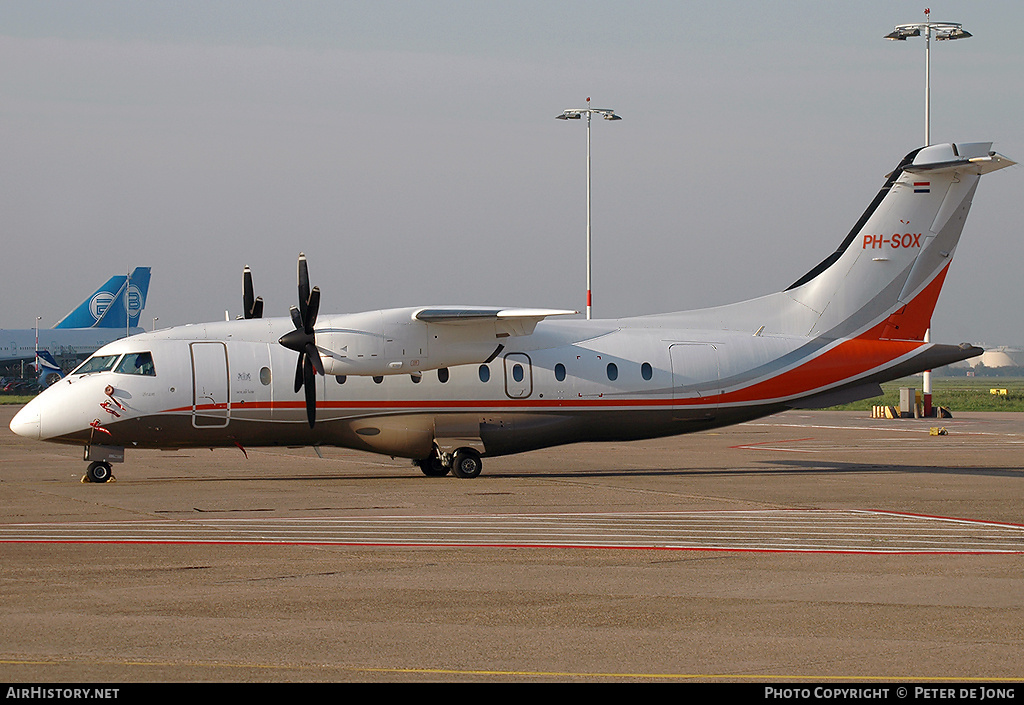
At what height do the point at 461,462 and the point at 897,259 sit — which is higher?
the point at 897,259

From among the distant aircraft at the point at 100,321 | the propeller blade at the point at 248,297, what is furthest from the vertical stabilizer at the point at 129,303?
the propeller blade at the point at 248,297

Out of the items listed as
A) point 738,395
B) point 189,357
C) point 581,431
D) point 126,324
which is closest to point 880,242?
point 738,395

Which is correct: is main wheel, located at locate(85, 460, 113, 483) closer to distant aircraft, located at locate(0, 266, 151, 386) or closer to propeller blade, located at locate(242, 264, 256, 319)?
propeller blade, located at locate(242, 264, 256, 319)

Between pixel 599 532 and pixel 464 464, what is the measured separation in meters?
9.84

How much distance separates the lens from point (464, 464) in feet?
84.7

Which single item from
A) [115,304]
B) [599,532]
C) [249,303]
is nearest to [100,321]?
[115,304]

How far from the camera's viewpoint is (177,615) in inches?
396

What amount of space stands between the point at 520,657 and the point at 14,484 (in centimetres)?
1881

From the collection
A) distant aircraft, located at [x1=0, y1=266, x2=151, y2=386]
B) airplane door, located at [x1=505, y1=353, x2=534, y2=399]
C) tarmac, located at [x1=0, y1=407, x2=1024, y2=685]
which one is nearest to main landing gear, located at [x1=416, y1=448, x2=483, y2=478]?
tarmac, located at [x1=0, y1=407, x2=1024, y2=685]

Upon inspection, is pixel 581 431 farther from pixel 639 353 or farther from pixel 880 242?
pixel 880 242

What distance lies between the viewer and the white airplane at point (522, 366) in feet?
79.5

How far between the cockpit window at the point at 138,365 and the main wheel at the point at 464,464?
7.13 metres

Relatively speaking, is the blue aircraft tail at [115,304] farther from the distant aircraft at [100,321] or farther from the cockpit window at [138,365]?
the cockpit window at [138,365]

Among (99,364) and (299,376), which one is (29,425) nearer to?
(99,364)
